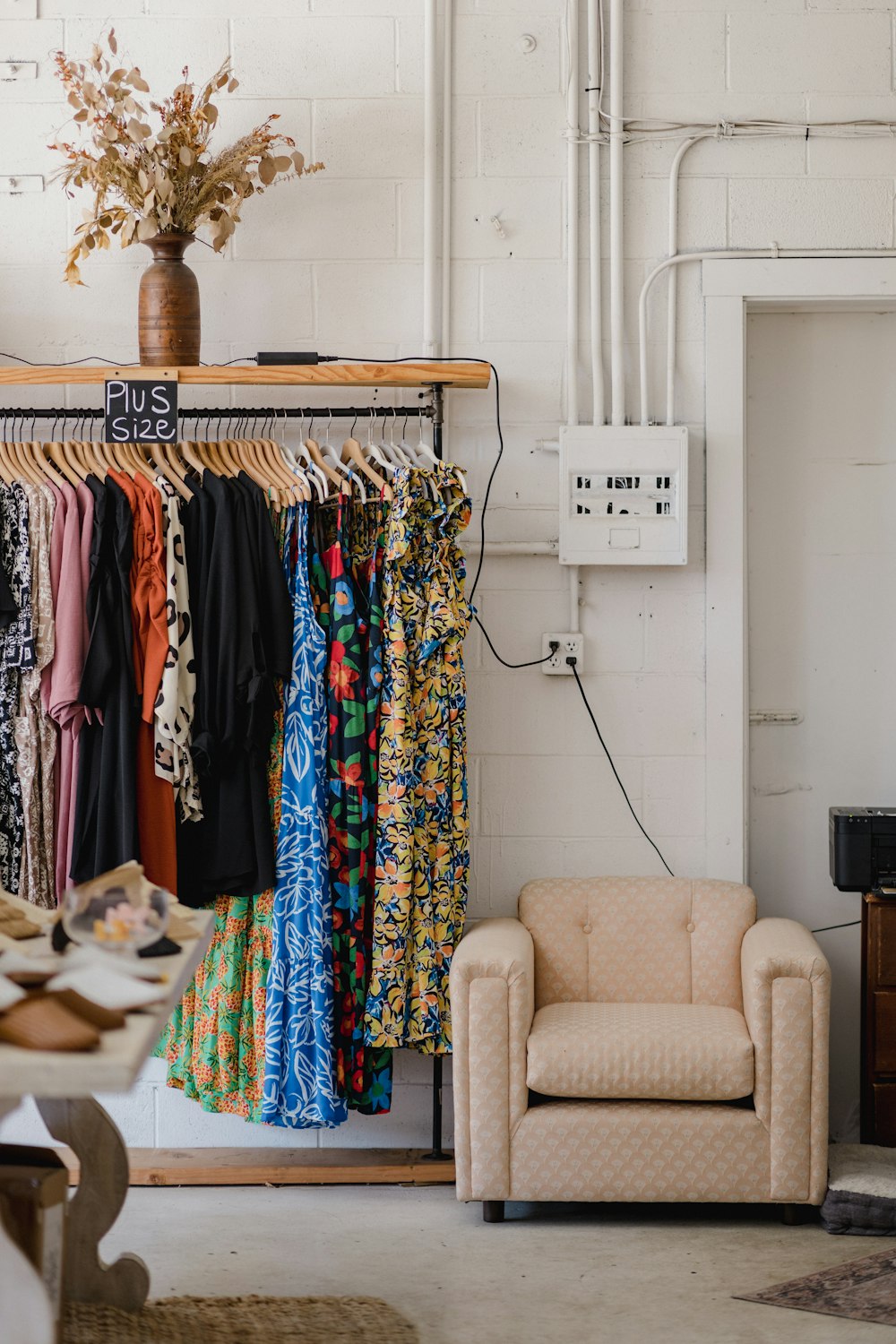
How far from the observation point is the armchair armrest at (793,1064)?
109 inches

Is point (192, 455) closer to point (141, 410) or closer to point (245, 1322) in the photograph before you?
point (141, 410)

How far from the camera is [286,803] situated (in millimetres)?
3006

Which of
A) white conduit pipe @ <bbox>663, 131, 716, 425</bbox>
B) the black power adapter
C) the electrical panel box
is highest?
white conduit pipe @ <bbox>663, 131, 716, 425</bbox>

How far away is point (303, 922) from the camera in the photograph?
9.79 ft

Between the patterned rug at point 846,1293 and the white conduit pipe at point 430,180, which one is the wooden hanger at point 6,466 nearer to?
the white conduit pipe at point 430,180

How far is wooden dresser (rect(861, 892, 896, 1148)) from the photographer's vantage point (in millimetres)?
3021

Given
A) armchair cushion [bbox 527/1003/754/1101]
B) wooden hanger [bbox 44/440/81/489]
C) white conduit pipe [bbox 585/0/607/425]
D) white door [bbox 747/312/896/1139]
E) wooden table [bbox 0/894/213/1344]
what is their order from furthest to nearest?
white door [bbox 747/312/896/1139]
white conduit pipe [bbox 585/0/607/425]
wooden hanger [bbox 44/440/81/489]
armchair cushion [bbox 527/1003/754/1101]
wooden table [bbox 0/894/213/1344]

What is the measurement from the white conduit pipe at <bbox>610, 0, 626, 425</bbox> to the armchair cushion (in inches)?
60.0

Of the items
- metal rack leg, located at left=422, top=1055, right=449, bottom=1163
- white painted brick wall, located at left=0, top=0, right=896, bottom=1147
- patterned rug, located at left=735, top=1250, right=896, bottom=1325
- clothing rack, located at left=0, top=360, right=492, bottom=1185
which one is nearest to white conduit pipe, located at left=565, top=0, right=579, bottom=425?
white painted brick wall, located at left=0, top=0, right=896, bottom=1147

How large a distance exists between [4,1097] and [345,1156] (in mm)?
1929

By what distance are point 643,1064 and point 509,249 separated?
6.66 ft

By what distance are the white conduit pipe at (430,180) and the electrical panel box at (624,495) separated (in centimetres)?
45

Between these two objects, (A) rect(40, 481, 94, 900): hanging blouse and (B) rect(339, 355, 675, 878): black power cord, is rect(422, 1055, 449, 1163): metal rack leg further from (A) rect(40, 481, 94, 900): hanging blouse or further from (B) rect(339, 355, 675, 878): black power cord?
(A) rect(40, 481, 94, 900): hanging blouse

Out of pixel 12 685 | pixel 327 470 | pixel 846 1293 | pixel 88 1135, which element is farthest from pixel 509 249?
pixel 846 1293
